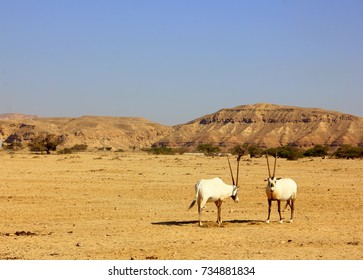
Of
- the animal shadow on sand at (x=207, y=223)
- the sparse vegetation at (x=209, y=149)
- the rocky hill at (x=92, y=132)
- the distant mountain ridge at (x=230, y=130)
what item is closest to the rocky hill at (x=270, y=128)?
the distant mountain ridge at (x=230, y=130)

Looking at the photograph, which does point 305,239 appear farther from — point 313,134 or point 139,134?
point 139,134

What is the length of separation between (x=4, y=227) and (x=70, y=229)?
1.80 metres

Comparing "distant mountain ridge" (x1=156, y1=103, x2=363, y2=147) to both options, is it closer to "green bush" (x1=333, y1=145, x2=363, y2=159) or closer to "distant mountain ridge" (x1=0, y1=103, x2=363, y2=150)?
"distant mountain ridge" (x1=0, y1=103, x2=363, y2=150)

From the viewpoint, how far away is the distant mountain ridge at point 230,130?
460ft

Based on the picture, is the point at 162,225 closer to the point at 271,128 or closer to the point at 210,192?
the point at 210,192

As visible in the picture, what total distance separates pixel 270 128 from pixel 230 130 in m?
11.3

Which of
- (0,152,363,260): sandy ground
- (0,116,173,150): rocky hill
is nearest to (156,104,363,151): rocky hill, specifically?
(0,116,173,150): rocky hill

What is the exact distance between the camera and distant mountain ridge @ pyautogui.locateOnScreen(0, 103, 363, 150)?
140250 mm

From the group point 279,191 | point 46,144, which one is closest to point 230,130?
point 46,144

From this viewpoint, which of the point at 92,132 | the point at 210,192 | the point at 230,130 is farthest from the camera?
the point at 92,132

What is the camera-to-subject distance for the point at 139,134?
17688 cm

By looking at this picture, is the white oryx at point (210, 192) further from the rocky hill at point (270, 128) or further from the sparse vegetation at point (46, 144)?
the rocky hill at point (270, 128)

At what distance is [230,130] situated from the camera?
15888 centimetres
